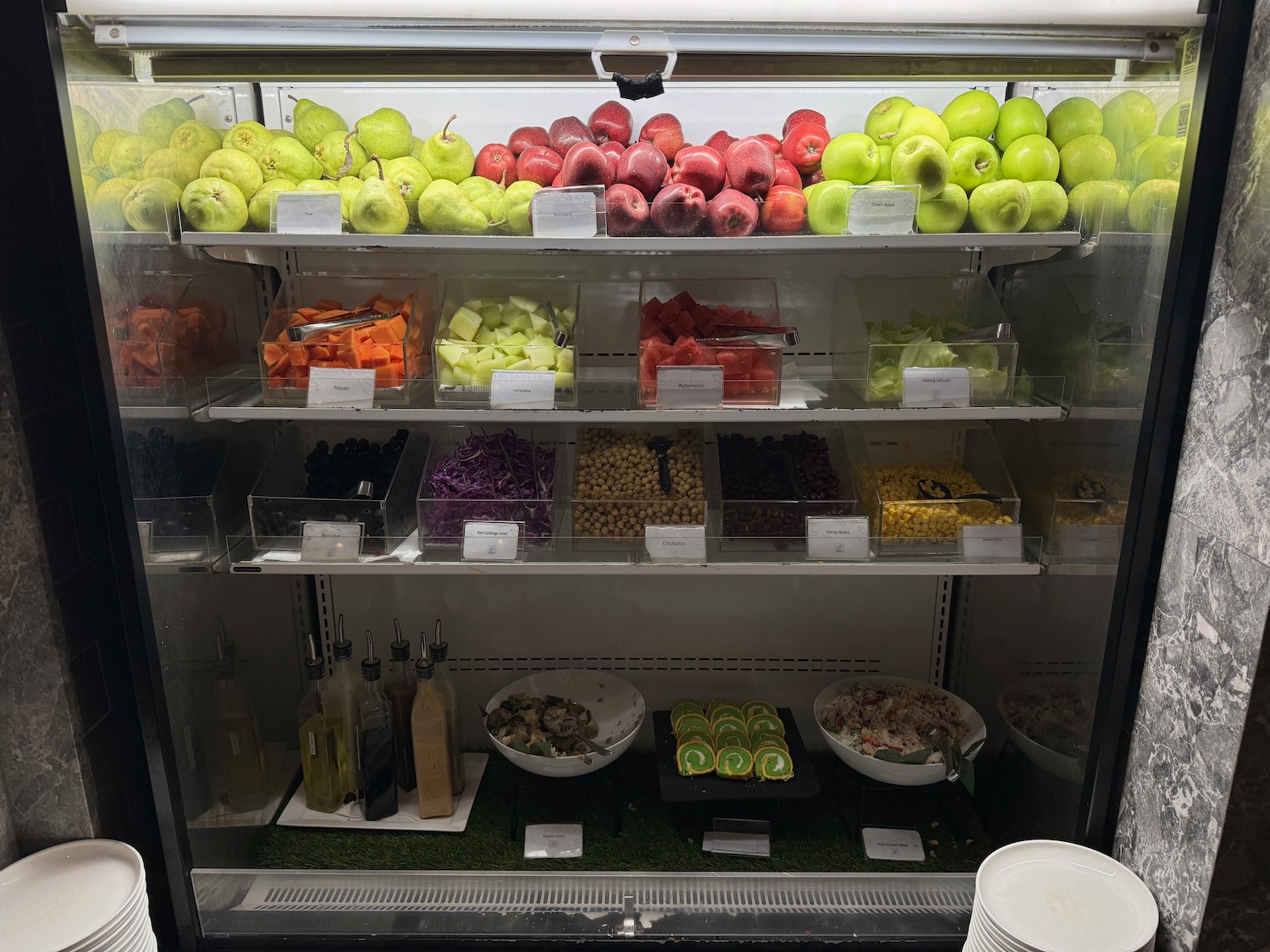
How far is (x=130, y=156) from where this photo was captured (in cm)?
155

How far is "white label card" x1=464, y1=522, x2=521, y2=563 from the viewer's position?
5.95 ft

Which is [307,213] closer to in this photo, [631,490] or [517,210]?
[517,210]

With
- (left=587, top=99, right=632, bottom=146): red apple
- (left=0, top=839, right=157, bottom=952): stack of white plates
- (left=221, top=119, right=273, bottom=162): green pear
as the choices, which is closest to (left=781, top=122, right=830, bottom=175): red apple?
(left=587, top=99, right=632, bottom=146): red apple

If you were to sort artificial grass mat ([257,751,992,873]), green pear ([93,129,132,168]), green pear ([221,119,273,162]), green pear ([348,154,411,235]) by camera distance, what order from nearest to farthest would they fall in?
green pear ([93,129,132,168]), green pear ([348,154,411,235]), green pear ([221,119,273,162]), artificial grass mat ([257,751,992,873])

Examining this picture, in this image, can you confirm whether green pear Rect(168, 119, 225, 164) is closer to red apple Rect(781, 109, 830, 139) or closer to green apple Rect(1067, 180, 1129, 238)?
red apple Rect(781, 109, 830, 139)

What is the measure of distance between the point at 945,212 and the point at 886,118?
0.26 m

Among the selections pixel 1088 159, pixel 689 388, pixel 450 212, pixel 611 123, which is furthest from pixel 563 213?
pixel 1088 159

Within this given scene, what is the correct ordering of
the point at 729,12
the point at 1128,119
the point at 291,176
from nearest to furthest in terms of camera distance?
the point at 729,12 < the point at 1128,119 < the point at 291,176

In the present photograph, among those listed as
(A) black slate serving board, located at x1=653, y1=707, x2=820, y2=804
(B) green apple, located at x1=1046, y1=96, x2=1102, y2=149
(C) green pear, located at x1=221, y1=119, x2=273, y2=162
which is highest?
(B) green apple, located at x1=1046, y1=96, x2=1102, y2=149

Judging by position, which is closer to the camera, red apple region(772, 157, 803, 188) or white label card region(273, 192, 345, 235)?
white label card region(273, 192, 345, 235)

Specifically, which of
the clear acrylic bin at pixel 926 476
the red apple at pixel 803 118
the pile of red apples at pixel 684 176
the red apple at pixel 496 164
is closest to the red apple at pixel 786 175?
the pile of red apples at pixel 684 176

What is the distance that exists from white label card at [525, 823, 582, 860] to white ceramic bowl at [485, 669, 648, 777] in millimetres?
123

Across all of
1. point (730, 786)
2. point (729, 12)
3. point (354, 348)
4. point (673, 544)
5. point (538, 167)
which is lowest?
point (730, 786)

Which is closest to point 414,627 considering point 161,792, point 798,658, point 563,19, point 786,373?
point 161,792
